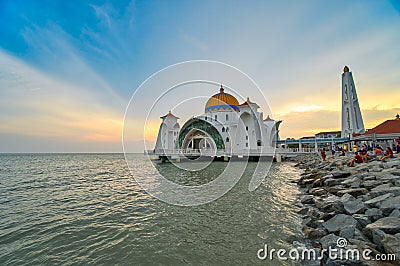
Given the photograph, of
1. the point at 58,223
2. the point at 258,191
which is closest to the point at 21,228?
the point at 58,223

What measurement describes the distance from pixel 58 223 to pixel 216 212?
5.16m

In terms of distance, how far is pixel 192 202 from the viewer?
873 centimetres

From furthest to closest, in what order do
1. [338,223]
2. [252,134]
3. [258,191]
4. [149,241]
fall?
[252,134] → [258,191] → [149,241] → [338,223]

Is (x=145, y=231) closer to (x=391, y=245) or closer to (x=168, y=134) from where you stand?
(x=391, y=245)

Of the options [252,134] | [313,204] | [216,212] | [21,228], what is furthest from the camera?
[252,134]

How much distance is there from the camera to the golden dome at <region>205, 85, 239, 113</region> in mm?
40438

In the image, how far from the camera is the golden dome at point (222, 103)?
40.4 metres

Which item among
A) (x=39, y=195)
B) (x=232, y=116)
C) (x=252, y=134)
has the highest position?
(x=232, y=116)

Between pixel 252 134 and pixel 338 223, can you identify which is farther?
pixel 252 134

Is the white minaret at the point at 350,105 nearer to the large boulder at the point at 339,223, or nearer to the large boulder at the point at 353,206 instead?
the large boulder at the point at 353,206

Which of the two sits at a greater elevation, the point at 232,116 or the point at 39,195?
the point at 232,116

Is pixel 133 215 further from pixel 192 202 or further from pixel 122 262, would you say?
pixel 122 262

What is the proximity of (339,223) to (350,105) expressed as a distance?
87.0 feet

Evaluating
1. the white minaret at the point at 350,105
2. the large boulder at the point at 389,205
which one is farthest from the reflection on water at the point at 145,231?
the white minaret at the point at 350,105
